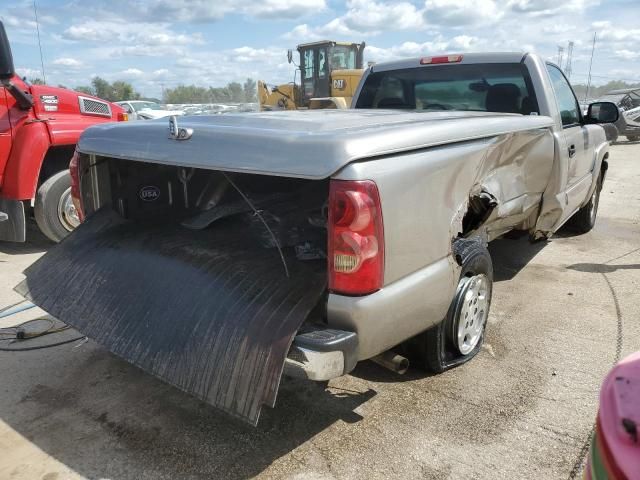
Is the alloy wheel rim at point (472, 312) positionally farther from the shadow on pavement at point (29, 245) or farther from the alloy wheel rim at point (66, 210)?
the shadow on pavement at point (29, 245)

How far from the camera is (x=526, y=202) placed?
405 cm

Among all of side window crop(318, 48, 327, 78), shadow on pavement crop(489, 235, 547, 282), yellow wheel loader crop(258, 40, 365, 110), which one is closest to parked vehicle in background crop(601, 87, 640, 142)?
yellow wheel loader crop(258, 40, 365, 110)

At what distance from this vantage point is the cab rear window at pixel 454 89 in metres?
4.59

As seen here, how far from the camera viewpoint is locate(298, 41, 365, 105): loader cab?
17344mm

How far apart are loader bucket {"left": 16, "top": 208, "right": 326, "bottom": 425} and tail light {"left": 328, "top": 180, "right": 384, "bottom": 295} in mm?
251

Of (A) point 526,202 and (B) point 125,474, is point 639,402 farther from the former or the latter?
(A) point 526,202

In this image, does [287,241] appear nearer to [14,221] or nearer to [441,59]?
[441,59]

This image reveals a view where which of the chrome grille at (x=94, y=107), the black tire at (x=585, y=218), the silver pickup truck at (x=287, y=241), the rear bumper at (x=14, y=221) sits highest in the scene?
the chrome grille at (x=94, y=107)

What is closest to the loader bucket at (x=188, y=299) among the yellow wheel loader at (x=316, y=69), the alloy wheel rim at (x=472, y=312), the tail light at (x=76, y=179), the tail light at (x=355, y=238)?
the tail light at (x=76, y=179)

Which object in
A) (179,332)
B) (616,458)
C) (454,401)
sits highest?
(616,458)

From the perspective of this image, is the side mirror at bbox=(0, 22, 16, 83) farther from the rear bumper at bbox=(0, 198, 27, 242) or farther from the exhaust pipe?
the exhaust pipe

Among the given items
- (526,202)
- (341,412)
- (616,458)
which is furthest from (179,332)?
(526,202)

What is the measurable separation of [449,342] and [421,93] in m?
2.68

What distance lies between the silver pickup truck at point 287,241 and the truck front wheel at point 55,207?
2642 millimetres
